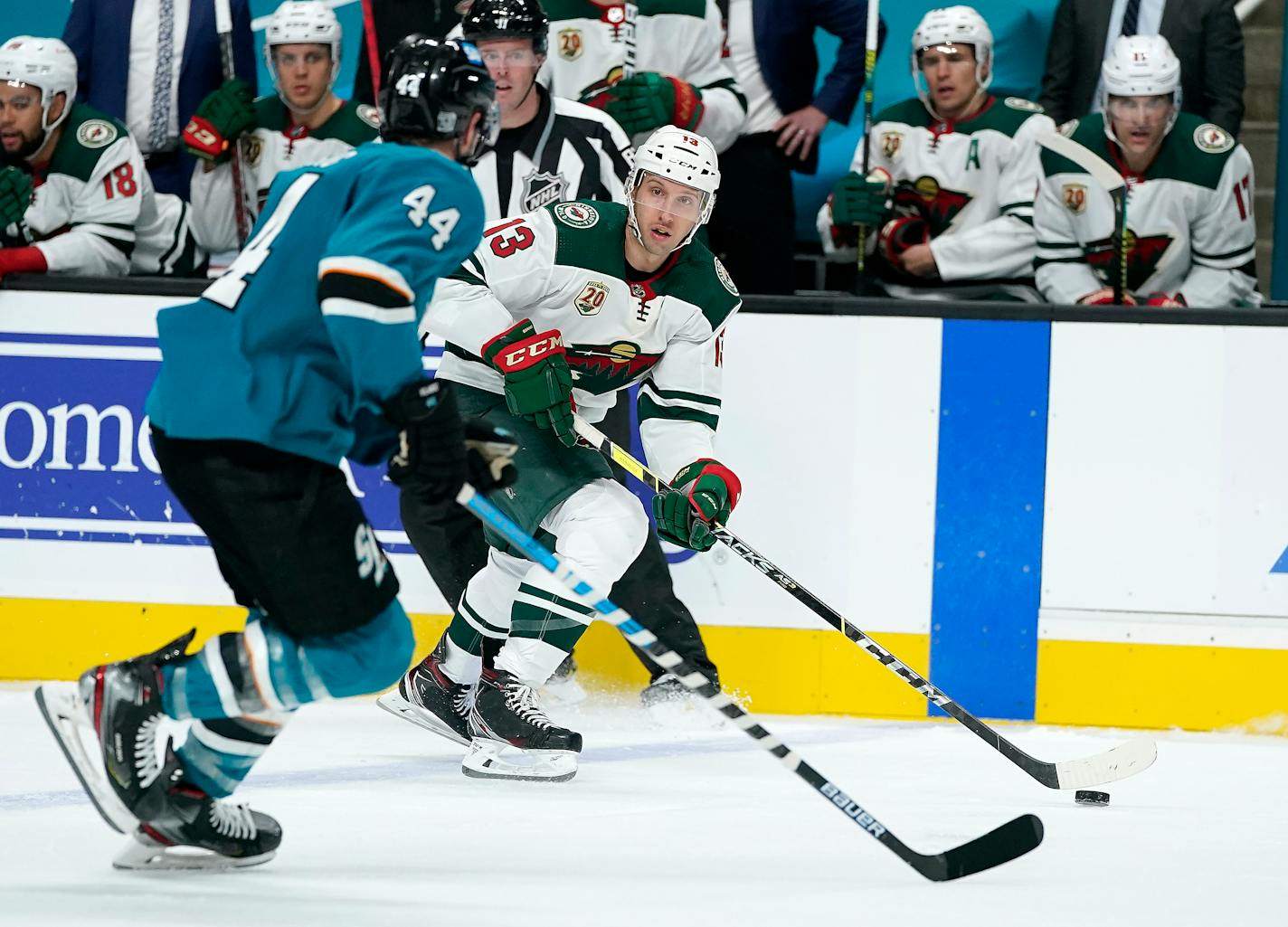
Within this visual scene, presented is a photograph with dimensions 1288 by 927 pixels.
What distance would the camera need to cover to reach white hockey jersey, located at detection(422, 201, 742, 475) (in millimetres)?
3412

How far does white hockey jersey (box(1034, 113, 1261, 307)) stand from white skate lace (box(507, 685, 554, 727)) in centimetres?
180

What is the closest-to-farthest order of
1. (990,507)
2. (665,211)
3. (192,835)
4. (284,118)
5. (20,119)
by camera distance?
(192,835)
(665,211)
(990,507)
(20,119)
(284,118)

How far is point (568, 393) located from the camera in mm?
3324

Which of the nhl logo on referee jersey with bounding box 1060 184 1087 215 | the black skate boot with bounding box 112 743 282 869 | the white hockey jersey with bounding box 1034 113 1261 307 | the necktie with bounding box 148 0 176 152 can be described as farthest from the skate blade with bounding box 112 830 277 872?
the necktie with bounding box 148 0 176 152

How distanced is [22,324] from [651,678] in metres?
1.66

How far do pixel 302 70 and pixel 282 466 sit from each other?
2.46 m

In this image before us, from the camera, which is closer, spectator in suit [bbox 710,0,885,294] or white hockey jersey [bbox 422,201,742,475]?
white hockey jersey [bbox 422,201,742,475]

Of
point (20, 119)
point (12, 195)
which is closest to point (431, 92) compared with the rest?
point (12, 195)

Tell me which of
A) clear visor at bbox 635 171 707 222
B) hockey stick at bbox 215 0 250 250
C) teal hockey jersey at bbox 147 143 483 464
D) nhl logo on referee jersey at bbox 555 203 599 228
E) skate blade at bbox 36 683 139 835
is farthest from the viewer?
hockey stick at bbox 215 0 250 250

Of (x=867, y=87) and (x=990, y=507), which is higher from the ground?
(x=867, y=87)

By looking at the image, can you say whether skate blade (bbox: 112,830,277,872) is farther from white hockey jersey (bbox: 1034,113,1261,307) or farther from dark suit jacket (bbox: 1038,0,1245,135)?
Answer: dark suit jacket (bbox: 1038,0,1245,135)

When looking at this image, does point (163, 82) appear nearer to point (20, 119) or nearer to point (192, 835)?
point (20, 119)

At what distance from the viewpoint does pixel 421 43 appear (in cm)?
253

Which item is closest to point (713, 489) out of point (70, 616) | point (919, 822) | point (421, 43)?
point (919, 822)
